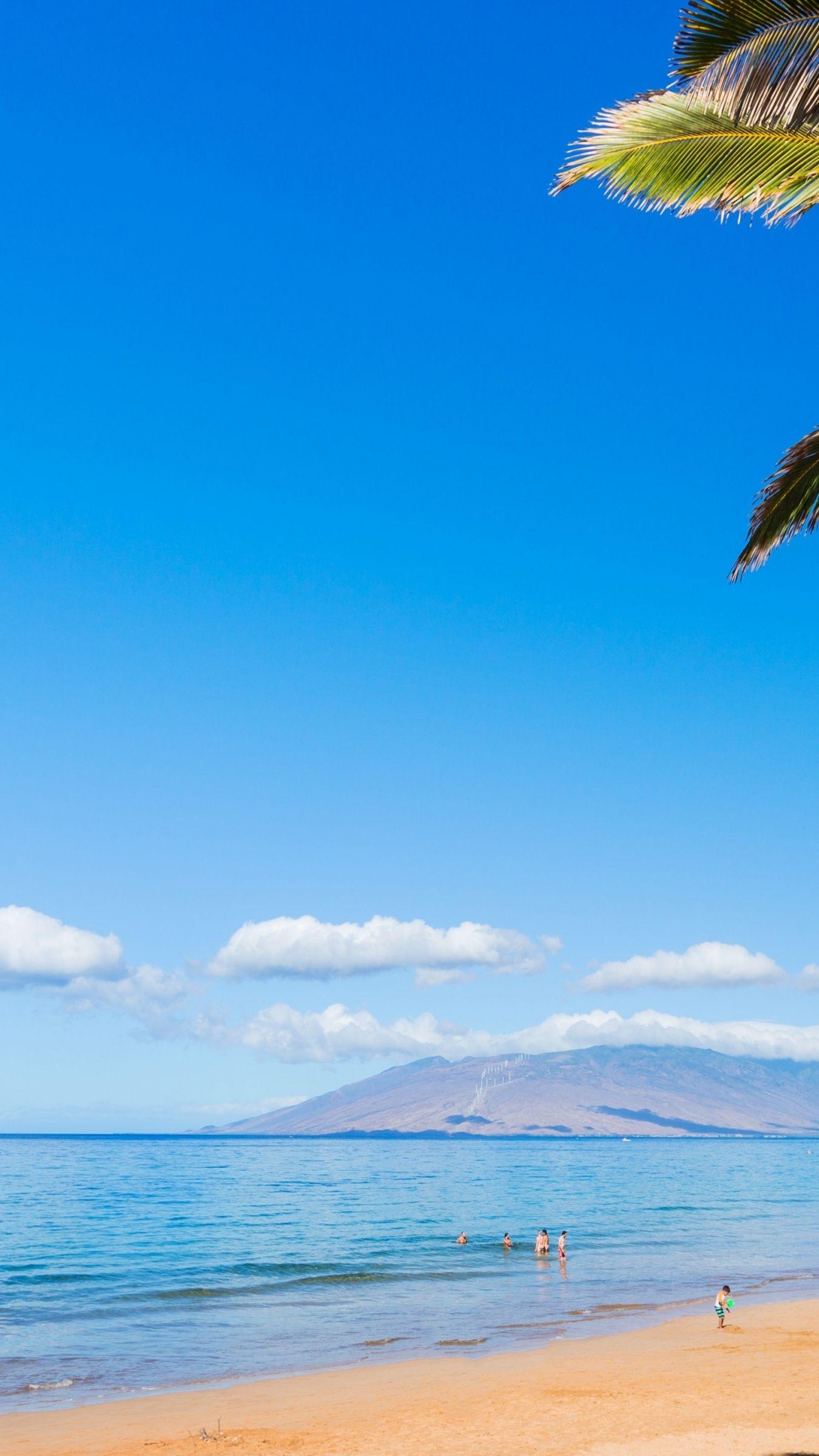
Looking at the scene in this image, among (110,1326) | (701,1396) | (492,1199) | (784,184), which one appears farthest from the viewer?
(492,1199)

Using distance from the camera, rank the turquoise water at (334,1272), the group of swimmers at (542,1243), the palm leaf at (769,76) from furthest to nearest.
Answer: the group of swimmers at (542,1243) → the turquoise water at (334,1272) → the palm leaf at (769,76)

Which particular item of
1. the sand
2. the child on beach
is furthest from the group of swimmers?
the sand

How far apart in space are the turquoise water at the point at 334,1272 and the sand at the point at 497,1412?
8.42ft

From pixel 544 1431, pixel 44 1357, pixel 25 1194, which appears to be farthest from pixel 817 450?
pixel 25 1194

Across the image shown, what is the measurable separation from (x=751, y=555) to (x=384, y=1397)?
67.6ft

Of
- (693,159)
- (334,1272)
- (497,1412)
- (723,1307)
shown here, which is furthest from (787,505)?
(334,1272)

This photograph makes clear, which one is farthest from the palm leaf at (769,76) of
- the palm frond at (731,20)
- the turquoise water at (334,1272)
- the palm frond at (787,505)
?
the turquoise water at (334,1272)

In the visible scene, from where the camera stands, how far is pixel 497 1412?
20688mm

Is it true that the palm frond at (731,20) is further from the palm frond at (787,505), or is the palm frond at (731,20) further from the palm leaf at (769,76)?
the palm frond at (787,505)

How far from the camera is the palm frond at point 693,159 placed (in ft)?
23.8

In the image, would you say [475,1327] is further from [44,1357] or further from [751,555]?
[751,555]

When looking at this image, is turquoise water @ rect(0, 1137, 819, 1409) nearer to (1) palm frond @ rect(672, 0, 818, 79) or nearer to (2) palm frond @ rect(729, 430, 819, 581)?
(2) palm frond @ rect(729, 430, 819, 581)

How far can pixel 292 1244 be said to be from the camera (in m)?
59.1

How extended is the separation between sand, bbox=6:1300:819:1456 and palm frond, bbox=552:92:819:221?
1818cm
